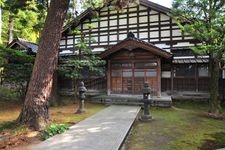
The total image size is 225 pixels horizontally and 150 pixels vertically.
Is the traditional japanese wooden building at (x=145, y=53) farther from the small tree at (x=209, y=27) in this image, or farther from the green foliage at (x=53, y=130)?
the green foliage at (x=53, y=130)

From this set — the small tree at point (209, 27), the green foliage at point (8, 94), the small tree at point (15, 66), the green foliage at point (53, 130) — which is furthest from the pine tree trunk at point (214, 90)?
the green foliage at point (8, 94)

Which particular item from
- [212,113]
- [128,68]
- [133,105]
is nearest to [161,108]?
[133,105]

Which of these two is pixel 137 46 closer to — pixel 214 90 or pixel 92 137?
pixel 214 90

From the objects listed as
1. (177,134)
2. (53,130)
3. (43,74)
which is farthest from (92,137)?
(177,134)

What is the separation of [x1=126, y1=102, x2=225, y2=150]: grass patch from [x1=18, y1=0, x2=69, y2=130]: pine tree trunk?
299 cm

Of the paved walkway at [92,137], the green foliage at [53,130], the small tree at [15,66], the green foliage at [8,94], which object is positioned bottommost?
the paved walkway at [92,137]

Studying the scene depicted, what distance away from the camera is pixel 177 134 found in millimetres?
8055

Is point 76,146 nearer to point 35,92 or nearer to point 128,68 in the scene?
point 35,92

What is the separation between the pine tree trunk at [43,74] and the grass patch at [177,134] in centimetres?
299

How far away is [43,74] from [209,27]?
8998 mm

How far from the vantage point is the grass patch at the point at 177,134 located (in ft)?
22.3

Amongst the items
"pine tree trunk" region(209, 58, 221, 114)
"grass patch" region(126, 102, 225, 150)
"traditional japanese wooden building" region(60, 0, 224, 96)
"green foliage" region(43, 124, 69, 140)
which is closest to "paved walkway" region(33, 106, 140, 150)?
"green foliage" region(43, 124, 69, 140)

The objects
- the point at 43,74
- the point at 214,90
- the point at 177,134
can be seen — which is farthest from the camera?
the point at 214,90

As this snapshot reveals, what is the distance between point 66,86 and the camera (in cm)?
1989
